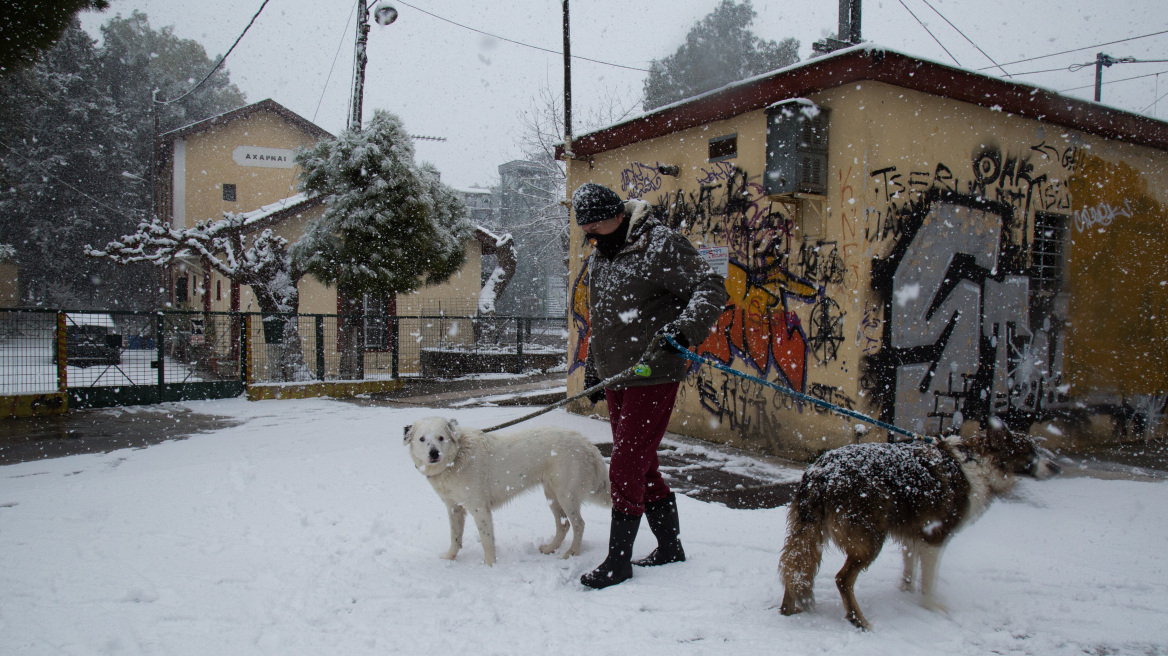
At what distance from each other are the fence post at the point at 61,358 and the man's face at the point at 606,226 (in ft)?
32.2

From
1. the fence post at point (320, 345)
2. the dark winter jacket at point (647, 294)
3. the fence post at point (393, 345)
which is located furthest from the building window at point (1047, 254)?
the fence post at point (320, 345)

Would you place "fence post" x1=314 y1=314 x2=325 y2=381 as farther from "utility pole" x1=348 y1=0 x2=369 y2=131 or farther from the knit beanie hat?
the knit beanie hat

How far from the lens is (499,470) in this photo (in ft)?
11.5

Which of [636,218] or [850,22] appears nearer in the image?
[636,218]

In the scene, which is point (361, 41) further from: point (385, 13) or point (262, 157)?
point (262, 157)

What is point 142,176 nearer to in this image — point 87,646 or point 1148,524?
point 87,646

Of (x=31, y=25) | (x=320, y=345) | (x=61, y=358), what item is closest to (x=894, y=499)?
(x=31, y=25)

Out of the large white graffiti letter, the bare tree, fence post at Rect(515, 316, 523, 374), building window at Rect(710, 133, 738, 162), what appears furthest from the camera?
fence post at Rect(515, 316, 523, 374)

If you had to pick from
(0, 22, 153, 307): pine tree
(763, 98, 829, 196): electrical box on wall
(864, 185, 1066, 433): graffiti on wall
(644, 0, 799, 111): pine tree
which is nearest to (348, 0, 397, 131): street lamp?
(763, 98, 829, 196): electrical box on wall

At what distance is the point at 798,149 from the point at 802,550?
13.7 feet

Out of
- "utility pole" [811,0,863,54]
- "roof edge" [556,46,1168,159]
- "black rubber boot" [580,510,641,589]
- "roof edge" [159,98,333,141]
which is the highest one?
"roof edge" [159,98,333,141]

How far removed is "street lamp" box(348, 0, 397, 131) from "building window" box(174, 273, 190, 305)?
17.4m

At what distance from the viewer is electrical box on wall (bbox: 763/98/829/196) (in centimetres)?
580

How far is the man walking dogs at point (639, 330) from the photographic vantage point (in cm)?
311
